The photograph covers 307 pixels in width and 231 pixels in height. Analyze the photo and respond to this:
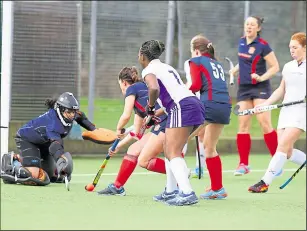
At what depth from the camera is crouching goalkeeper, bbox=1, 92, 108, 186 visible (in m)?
9.47

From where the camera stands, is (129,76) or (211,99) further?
(129,76)

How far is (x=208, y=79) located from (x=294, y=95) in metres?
0.90

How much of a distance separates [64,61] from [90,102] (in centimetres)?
62

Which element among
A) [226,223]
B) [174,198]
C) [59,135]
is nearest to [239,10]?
[59,135]

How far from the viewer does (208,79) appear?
9.05m

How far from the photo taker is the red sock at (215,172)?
8914 millimetres

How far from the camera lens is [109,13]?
1337cm

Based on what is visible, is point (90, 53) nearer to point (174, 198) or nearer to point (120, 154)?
point (120, 154)

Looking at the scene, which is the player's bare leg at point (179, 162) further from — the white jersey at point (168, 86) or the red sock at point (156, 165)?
the red sock at point (156, 165)

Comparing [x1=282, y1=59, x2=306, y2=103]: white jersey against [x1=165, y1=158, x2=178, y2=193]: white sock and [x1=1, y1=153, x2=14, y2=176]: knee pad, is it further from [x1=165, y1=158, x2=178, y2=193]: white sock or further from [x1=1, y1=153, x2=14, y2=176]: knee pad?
[x1=1, y1=153, x2=14, y2=176]: knee pad

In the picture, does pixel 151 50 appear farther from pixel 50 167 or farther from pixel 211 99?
pixel 50 167

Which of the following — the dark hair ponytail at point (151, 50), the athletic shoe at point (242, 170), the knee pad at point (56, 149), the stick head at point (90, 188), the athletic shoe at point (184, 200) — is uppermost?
the dark hair ponytail at point (151, 50)

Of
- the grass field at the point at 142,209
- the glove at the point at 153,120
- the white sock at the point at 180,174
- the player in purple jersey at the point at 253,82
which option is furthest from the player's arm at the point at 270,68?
the white sock at the point at 180,174

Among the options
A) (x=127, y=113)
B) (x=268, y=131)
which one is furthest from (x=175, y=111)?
(x=268, y=131)
